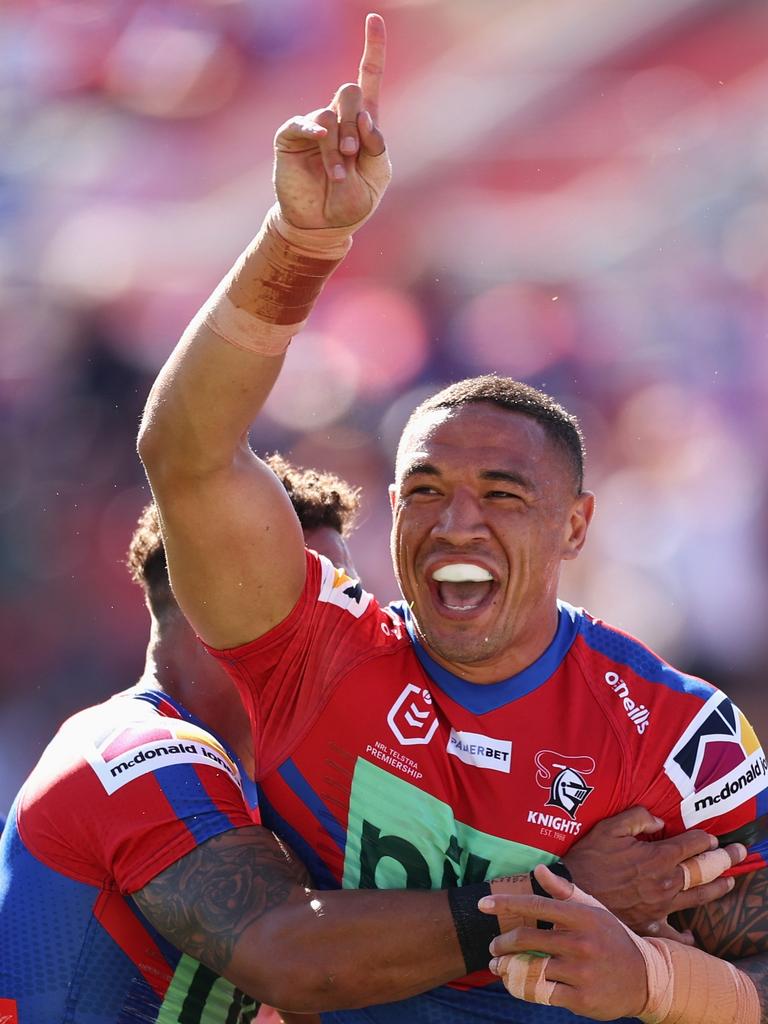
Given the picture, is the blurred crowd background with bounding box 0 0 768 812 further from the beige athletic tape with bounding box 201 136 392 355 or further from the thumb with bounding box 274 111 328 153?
the thumb with bounding box 274 111 328 153

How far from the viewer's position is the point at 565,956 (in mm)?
2395

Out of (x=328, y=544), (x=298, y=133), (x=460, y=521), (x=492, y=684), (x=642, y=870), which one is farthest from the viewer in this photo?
(x=328, y=544)

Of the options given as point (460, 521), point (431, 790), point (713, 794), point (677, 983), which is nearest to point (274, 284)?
point (460, 521)

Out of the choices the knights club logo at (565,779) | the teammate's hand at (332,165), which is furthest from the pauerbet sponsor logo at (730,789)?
the teammate's hand at (332,165)

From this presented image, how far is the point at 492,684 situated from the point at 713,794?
22.7 inches

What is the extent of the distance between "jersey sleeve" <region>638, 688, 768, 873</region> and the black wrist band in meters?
0.50

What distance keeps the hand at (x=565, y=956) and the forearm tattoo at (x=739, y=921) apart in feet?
1.63

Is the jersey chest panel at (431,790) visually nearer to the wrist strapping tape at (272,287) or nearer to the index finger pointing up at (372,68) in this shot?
the wrist strapping tape at (272,287)

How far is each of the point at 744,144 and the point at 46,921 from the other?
6.90 m

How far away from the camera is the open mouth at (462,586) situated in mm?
2902

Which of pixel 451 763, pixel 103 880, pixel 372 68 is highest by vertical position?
pixel 372 68

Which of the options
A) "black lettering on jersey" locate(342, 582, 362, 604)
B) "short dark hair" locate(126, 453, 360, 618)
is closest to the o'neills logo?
"black lettering on jersey" locate(342, 582, 362, 604)

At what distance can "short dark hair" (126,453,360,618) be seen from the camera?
3.61 metres

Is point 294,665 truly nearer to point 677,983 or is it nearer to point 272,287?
point 272,287
